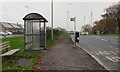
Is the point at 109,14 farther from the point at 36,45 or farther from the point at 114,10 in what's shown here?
the point at 36,45

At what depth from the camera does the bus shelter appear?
363 inches

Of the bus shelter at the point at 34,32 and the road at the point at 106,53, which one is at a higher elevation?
the bus shelter at the point at 34,32

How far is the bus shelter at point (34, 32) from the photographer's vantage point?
30.2ft

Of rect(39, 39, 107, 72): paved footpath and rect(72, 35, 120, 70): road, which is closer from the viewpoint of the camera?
rect(39, 39, 107, 72): paved footpath

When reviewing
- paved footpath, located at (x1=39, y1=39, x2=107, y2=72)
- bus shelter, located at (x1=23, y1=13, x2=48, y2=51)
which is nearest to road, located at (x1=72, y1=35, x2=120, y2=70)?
paved footpath, located at (x1=39, y1=39, x2=107, y2=72)

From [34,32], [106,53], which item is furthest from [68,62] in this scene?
[34,32]

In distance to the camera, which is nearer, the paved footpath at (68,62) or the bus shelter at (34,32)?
the paved footpath at (68,62)

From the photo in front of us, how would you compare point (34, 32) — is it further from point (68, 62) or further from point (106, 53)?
point (106, 53)

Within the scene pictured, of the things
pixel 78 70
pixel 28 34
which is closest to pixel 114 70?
pixel 78 70

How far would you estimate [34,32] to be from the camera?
1015cm

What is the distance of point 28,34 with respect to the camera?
9219 millimetres

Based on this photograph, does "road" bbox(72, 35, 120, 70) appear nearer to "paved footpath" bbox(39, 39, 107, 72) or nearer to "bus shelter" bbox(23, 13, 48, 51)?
"paved footpath" bbox(39, 39, 107, 72)

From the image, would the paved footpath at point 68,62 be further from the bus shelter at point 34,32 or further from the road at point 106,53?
the bus shelter at point 34,32

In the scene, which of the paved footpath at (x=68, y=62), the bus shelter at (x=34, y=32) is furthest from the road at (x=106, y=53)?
the bus shelter at (x=34, y=32)
